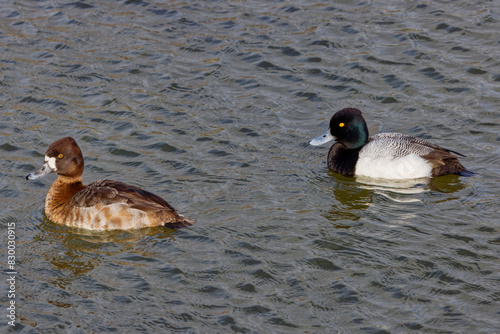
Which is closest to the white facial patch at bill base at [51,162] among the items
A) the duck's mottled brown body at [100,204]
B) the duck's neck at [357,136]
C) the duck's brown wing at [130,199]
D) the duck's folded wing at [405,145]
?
the duck's mottled brown body at [100,204]

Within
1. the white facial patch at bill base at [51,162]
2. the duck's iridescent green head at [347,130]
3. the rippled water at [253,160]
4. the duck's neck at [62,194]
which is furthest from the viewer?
the duck's iridescent green head at [347,130]

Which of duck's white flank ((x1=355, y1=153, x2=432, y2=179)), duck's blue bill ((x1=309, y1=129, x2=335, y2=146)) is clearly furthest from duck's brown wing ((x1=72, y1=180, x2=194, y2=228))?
duck's white flank ((x1=355, y1=153, x2=432, y2=179))

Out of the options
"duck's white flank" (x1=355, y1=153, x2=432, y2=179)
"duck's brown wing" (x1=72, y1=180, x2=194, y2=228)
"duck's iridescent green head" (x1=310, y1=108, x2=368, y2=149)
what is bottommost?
"duck's white flank" (x1=355, y1=153, x2=432, y2=179)

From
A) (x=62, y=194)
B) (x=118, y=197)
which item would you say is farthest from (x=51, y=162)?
(x=118, y=197)

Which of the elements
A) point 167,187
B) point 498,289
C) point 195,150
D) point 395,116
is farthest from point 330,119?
point 498,289

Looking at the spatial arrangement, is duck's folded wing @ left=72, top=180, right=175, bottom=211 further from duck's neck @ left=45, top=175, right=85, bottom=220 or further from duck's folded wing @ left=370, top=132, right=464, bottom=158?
duck's folded wing @ left=370, top=132, right=464, bottom=158

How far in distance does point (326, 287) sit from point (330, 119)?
3901 millimetres

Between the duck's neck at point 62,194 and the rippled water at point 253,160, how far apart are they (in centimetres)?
19

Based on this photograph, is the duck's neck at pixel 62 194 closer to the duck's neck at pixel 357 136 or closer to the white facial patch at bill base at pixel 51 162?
the white facial patch at bill base at pixel 51 162

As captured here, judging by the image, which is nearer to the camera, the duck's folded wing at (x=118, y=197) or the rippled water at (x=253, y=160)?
the rippled water at (x=253, y=160)

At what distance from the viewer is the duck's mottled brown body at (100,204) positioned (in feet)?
25.3

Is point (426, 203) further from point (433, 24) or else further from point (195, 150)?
point (433, 24)

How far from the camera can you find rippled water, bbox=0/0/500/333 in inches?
255

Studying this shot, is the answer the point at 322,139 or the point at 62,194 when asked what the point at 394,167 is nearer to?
the point at 322,139
